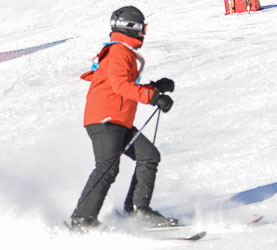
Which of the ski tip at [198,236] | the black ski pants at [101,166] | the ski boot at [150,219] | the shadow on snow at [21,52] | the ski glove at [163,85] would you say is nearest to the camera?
the ski tip at [198,236]

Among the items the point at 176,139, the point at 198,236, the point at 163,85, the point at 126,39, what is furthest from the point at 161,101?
the point at 176,139

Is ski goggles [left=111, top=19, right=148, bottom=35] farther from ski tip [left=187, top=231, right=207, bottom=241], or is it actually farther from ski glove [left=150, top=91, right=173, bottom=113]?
ski tip [left=187, top=231, right=207, bottom=241]

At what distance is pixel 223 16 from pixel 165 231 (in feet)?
51.5

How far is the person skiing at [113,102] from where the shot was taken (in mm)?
3520

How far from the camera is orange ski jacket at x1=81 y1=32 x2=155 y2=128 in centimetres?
349

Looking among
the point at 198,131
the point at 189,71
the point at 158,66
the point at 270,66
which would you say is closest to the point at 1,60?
the point at 158,66

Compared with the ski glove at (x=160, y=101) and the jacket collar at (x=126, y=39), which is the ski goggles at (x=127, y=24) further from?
the ski glove at (x=160, y=101)

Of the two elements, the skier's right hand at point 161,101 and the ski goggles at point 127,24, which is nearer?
the skier's right hand at point 161,101

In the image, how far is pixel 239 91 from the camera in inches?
354

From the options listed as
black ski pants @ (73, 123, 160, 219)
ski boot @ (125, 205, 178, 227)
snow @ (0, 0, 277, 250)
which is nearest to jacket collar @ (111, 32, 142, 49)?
black ski pants @ (73, 123, 160, 219)

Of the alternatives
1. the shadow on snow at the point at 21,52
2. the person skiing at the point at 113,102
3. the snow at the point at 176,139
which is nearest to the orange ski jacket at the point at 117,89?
the person skiing at the point at 113,102

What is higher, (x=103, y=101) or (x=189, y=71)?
(x=103, y=101)

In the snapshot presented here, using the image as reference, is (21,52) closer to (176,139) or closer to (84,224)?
(176,139)

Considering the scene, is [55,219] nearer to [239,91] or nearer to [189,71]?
[239,91]
